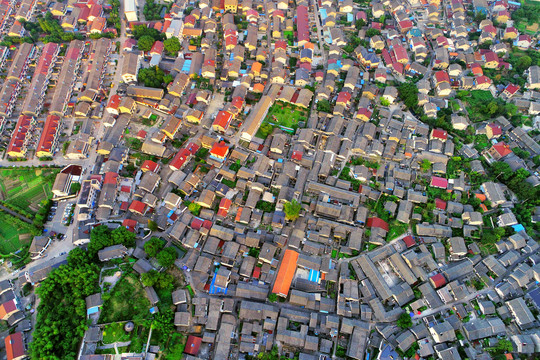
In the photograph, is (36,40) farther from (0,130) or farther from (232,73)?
(232,73)

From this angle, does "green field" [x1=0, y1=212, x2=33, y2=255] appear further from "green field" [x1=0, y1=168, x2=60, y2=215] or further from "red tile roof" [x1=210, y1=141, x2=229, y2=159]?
"red tile roof" [x1=210, y1=141, x2=229, y2=159]

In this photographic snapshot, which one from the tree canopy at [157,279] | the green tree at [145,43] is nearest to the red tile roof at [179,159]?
the tree canopy at [157,279]

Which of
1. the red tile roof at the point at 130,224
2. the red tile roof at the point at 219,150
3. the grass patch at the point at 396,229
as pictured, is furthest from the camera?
the red tile roof at the point at 219,150

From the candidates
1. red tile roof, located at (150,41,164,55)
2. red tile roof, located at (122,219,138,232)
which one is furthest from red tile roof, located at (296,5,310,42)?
red tile roof, located at (122,219,138,232)

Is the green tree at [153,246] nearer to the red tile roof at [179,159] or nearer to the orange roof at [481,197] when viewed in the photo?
the red tile roof at [179,159]

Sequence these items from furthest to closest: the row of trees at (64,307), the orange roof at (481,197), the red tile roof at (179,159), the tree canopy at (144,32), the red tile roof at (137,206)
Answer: the tree canopy at (144,32) < the red tile roof at (179,159) < the orange roof at (481,197) < the red tile roof at (137,206) < the row of trees at (64,307)

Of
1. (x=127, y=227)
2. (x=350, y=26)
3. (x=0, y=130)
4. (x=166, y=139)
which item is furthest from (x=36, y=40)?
(x=350, y=26)
